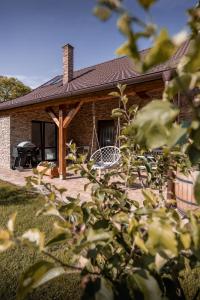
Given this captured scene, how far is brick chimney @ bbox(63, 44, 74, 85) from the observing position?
12.4 meters

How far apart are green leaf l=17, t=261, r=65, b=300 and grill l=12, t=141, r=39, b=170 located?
11.5 m

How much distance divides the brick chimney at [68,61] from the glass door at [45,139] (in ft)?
8.85

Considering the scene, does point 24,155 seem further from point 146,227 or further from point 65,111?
point 146,227

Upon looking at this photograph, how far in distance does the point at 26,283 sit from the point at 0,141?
13215 millimetres

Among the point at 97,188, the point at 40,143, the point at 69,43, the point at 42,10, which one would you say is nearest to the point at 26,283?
the point at 97,188

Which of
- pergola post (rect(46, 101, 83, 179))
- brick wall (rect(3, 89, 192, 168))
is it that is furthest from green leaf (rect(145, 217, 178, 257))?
brick wall (rect(3, 89, 192, 168))

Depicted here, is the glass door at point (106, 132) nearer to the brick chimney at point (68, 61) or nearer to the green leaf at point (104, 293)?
the brick chimney at point (68, 61)

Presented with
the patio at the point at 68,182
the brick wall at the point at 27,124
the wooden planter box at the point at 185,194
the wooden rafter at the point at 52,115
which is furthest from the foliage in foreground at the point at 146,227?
the brick wall at the point at 27,124

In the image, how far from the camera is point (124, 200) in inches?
54.9

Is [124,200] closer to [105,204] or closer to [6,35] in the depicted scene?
[105,204]

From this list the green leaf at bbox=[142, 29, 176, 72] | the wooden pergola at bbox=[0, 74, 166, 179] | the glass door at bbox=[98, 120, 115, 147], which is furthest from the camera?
the glass door at bbox=[98, 120, 115, 147]

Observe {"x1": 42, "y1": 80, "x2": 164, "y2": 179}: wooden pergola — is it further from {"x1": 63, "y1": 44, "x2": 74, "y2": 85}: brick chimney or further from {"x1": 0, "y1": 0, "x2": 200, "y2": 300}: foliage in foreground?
{"x1": 0, "y1": 0, "x2": 200, "y2": 300}: foliage in foreground

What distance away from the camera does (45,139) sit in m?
14.5

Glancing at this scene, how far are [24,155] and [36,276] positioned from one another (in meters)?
11.8
